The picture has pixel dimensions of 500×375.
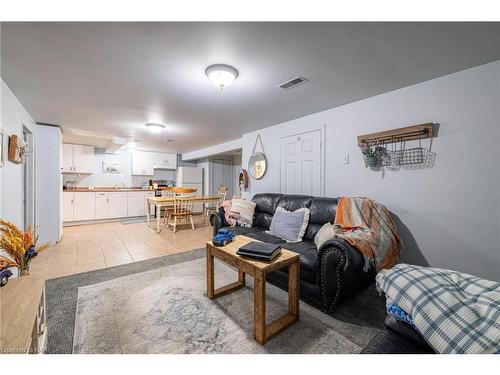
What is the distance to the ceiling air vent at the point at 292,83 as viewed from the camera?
205cm

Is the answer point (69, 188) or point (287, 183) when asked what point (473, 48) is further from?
point (69, 188)

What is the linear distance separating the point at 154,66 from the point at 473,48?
251 centimetres

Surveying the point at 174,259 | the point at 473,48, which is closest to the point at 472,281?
the point at 473,48

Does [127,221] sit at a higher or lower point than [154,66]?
lower

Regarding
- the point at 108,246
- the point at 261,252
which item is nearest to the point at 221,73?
the point at 261,252

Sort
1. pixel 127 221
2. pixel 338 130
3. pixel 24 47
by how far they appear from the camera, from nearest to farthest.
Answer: pixel 24 47, pixel 338 130, pixel 127 221

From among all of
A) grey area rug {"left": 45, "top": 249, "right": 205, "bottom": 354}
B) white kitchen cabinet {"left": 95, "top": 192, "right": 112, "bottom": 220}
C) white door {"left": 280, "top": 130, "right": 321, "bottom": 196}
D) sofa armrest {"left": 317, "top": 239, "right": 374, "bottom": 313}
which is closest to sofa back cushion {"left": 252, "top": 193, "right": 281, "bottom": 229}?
white door {"left": 280, "top": 130, "right": 321, "bottom": 196}

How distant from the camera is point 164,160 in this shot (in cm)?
688

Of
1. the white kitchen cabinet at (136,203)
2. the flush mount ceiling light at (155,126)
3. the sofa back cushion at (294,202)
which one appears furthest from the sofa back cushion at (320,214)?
the white kitchen cabinet at (136,203)

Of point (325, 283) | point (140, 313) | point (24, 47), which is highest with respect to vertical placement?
point (24, 47)

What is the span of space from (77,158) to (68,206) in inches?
49.5

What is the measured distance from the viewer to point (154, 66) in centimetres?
180

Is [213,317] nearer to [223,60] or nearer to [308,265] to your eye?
[308,265]
